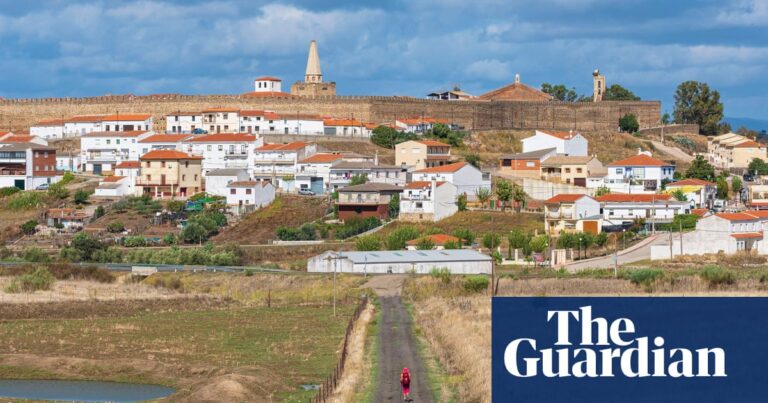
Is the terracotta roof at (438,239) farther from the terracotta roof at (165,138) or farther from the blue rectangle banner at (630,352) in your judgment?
the blue rectangle banner at (630,352)

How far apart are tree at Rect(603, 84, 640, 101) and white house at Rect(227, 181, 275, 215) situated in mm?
38307

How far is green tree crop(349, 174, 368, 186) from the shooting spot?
6148 cm

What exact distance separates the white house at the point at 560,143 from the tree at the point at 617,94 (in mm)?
21472

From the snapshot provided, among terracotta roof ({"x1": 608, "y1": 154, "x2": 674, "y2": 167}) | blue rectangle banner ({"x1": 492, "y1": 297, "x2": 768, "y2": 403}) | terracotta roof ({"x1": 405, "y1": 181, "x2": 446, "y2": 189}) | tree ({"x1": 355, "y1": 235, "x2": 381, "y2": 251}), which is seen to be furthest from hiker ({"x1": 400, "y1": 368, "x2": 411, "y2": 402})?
terracotta roof ({"x1": 608, "y1": 154, "x2": 674, "y2": 167})

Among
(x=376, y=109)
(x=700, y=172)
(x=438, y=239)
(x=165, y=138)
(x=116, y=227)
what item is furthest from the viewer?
(x=376, y=109)

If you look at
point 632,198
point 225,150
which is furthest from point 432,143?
point 632,198

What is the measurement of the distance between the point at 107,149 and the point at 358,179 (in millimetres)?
16443

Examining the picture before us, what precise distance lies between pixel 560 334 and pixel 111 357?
618 inches

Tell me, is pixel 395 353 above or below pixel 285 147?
below

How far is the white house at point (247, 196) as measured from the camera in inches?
2355

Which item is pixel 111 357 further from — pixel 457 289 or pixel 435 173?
pixel 435 173

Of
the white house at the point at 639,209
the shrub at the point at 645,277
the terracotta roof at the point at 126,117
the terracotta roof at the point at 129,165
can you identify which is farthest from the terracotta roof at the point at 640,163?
the terracotta roof at the point at 126,117

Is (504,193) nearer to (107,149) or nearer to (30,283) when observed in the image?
(30,283)

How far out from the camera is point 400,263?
45.3 meters
